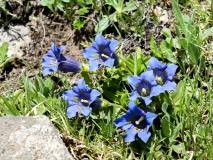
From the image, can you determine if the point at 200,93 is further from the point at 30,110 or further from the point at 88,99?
the point at 30,110

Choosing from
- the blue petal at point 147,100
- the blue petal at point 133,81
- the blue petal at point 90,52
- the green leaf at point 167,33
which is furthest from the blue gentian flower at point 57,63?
the green leaf at point 167,33

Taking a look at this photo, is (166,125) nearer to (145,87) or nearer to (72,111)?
(145,87)

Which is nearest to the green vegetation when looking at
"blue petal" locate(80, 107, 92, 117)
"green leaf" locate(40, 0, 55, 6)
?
"blue petal" locate(80, 107, 92, 117)

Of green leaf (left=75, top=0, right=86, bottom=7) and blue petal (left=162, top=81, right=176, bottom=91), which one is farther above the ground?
Answer: green leaf (left=75, top=0, right=86, bottom=7)

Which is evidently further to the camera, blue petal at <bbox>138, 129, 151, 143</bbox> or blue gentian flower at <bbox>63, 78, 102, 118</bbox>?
blue gentian flower at <bbox>63, 78, 102, 118</bbox>

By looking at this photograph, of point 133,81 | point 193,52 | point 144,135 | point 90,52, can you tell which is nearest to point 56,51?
point 90,52

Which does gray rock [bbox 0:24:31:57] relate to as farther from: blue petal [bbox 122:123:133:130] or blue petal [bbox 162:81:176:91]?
blue petal [bbox 162:81:176:91]
